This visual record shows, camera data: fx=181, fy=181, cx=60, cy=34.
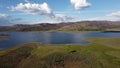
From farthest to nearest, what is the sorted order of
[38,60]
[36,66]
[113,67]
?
[38,60] → [36,66] → [113,67]

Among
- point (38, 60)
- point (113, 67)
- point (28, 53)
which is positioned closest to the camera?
point (113, 67)

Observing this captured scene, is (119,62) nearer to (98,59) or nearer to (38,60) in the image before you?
(98,59)

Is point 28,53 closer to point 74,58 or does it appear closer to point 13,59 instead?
point 13,59

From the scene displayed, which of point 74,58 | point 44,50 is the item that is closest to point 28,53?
point 44,50

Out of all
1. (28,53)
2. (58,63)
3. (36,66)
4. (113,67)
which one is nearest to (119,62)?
(113,67)

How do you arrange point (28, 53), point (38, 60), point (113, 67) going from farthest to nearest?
point (28, 53) < point (38, 60) < point (113, 67)

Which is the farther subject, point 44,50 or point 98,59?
point 44,50

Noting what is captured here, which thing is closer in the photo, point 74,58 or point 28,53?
point 74,58

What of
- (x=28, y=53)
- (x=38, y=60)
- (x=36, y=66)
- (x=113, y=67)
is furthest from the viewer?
(x=28, y=53)
